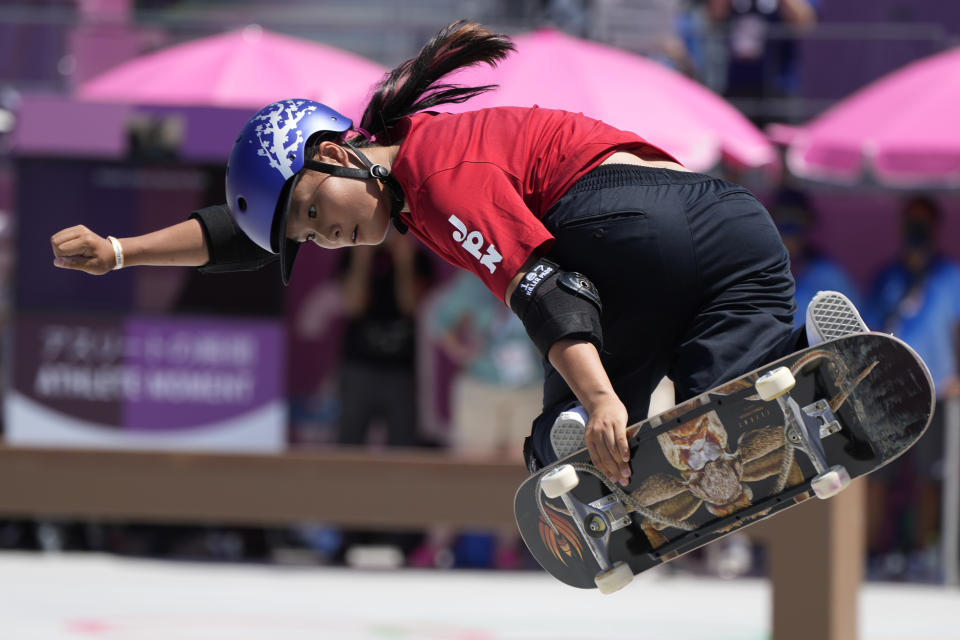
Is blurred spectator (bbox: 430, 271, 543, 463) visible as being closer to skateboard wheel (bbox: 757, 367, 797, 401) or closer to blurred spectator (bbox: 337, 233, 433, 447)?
blurred spectator (bbox: 337, 233, 433, 447)

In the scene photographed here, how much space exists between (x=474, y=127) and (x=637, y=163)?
1.40ft

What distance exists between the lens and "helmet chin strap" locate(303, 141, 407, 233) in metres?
3.58

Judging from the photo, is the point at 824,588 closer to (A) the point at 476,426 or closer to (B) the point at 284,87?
(A) the point at 476,426

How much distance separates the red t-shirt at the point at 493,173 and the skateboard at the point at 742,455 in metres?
0.54

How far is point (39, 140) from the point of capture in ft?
29.4

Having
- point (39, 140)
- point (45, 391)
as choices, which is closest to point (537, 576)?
point (45, 391)

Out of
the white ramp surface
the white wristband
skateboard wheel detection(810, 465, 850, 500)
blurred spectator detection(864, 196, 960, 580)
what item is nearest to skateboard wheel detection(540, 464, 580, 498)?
skateboard wheel detection(810, 465, 850, 500)

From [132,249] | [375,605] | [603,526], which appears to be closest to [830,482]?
[603,526]

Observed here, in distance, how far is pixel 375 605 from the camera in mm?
8023

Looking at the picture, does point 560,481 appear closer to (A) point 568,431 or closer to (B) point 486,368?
(A) point 568,431

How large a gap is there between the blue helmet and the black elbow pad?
0.62 meters

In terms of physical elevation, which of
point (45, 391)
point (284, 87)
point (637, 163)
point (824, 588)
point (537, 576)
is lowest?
point (537, 576)

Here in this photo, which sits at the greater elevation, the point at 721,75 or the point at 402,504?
the point at 721,75

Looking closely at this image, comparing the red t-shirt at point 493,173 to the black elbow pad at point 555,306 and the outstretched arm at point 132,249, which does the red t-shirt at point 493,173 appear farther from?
the outstretched arm at point 132,249
